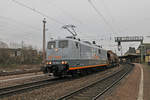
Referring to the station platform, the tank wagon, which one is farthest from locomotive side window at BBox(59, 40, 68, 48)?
the station platform

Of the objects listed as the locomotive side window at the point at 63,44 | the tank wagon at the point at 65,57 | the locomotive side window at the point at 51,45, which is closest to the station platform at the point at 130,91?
the tank wagon at the point at 65,57

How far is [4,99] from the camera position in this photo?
7.02 metres

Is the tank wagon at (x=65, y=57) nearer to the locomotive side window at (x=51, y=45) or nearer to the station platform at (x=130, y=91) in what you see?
the locomotive side window at (x=51, y=45)

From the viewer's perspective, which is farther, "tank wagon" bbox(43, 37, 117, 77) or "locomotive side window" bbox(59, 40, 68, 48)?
"locomotive side window" bbox(59, 40, 68, 48)

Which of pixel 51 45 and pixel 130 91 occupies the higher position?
pixel 51 45

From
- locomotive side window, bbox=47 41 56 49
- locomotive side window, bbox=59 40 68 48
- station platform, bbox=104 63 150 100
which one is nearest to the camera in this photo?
station platform, bbox=104 63 150 100

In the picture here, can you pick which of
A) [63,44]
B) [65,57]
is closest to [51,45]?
[63,44]

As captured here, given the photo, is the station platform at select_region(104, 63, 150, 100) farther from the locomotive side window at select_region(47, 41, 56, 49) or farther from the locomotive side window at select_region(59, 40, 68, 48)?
the locomotive side window at select_region(47, 41, 56, 49)

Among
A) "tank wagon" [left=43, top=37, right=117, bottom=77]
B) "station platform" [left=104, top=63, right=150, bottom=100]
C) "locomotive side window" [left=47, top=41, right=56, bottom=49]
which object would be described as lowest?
"station platform" [left=104, top=63, right=150, bottom=100]

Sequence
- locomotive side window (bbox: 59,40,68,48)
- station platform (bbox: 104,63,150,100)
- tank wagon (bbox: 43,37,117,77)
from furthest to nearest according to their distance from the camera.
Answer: locomotive side window (bbox: 59,40,68,48)
tank wagon (bbox: 43,37,117,77)
station platform (bbox: 104,63,150,100)

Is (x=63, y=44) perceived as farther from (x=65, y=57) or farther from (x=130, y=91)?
(x=130, y=91)

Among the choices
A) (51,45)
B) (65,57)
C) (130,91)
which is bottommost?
(130,91)

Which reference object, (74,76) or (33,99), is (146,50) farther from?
(33,99)

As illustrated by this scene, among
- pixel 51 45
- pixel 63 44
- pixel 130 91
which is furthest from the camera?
pixel 51 45
